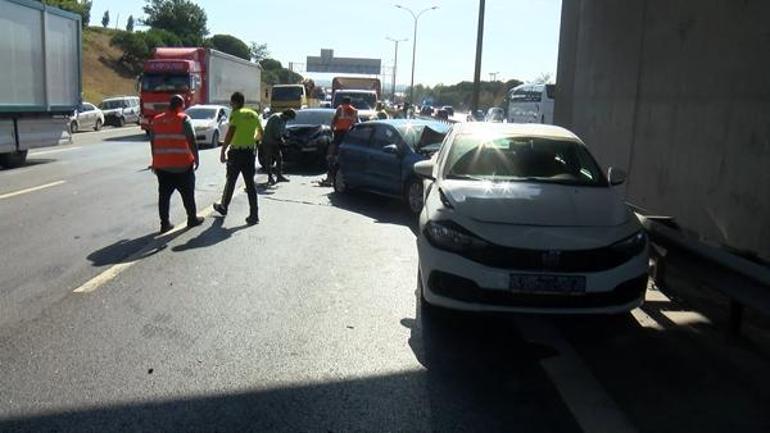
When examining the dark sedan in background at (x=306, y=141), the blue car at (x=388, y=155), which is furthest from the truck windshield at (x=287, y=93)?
the blue car at (x=388, y=155)

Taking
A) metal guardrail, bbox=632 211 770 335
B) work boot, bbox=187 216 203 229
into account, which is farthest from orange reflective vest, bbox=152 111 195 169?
metal guardrail, bbox=632 211 770 335

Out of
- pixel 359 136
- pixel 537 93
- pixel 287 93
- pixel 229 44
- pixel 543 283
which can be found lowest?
pixel 543 283

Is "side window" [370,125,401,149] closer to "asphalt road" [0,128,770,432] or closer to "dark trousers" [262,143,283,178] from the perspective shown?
"dark trousers" [262,143,283,178]

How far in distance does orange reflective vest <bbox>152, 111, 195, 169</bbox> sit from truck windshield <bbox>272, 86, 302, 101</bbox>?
96.6 feet

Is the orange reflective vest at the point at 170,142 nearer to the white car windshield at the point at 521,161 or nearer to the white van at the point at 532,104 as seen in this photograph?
the white car windshield at the point at 521,161

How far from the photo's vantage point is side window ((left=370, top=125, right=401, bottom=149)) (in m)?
12.6

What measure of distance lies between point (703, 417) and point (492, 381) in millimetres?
1197

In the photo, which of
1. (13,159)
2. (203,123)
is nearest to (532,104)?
(203,123)

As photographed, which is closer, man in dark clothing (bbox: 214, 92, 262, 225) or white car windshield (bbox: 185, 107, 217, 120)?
man in dark clothing (bbox: 214, 92, 262, 225)

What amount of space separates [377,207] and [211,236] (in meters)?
3.85

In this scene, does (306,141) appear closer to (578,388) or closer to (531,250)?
(531,250)

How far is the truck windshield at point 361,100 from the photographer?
31197 millimetres

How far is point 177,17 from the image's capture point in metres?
96.8

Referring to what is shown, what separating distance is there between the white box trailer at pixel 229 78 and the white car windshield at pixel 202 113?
5265 millimetres
